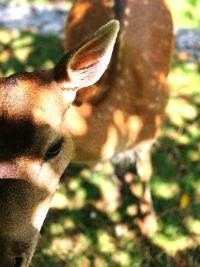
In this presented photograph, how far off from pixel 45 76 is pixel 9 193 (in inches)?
30.0

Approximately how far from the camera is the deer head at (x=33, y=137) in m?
2.88

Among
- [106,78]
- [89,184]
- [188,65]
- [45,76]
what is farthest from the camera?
[188,65]

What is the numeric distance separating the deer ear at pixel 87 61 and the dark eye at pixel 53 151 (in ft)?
1.15

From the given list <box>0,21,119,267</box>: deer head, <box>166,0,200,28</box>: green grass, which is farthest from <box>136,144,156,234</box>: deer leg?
<box>166,0,200,28</box>: green grass

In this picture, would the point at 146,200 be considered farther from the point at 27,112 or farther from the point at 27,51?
the point at 27,51

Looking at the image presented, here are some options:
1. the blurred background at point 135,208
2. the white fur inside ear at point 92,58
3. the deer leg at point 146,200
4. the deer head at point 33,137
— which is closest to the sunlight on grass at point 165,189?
the blurred background at point 135,208

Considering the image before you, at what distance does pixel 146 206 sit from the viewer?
507 cm

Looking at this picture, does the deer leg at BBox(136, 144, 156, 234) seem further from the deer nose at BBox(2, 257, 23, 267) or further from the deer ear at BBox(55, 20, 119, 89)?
the deer nose at BBox(2, 257, 23, 267)

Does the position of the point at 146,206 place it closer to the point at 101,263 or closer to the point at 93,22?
the point at 101,263

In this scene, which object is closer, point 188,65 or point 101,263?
point 101,263

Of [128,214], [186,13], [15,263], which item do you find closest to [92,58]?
[15,263]

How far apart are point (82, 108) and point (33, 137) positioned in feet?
3.67

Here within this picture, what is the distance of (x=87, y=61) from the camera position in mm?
3295

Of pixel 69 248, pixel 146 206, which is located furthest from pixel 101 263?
pixel 146 206
